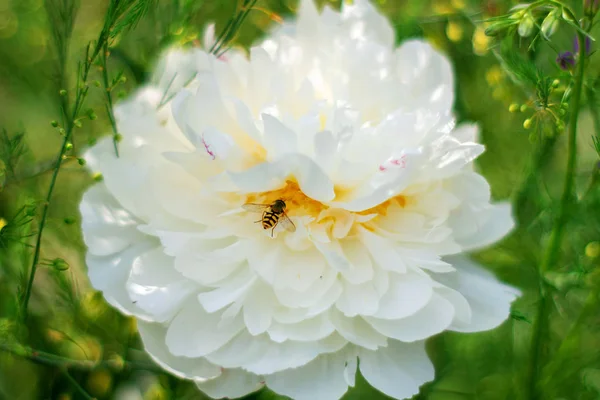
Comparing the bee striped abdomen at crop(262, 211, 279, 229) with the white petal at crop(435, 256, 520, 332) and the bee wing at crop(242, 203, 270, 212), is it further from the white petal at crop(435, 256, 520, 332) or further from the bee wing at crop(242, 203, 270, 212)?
the white petal at crop(435, 256, 520, 332)

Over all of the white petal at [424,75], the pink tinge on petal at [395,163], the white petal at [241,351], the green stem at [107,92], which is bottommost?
the white petal at [241,351]

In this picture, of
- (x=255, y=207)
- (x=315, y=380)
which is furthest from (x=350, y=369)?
(x=255, y=207)

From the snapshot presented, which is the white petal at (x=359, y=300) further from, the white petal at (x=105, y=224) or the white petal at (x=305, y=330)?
the white petal at (x=105, y=224)

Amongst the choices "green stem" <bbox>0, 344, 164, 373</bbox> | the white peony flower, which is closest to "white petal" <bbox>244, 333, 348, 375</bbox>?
the white peony flower

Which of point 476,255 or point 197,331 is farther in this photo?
point 476,255

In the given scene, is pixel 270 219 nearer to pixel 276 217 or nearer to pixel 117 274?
pixel 276 217

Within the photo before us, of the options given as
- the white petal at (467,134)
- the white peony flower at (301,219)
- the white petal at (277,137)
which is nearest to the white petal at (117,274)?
the white peony flower at (301,219)
